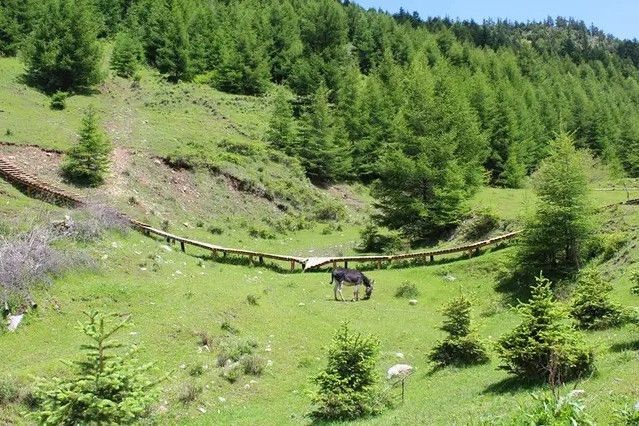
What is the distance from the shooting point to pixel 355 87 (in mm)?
70625

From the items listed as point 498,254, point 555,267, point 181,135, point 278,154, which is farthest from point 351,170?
point 555,267

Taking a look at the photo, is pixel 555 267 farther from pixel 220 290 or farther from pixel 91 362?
pixel 91 362

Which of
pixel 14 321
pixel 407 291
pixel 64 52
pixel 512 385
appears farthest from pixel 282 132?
pixel 512 385

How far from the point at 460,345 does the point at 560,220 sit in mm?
11023

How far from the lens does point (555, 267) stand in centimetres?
2769

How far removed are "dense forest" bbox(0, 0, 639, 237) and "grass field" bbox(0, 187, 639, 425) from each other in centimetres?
1180

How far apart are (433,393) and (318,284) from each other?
1576 centimetres

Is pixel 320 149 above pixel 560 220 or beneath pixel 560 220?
above

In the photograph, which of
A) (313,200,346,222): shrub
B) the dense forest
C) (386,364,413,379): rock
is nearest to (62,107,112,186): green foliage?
(313,200,346,222): shrub

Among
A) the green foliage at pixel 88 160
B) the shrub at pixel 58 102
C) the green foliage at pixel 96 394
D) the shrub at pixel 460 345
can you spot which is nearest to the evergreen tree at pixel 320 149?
the green foliage at pixel 88 160

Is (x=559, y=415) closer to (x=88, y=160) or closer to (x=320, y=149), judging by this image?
(x=88, y=160)

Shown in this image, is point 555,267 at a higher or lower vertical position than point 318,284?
higher

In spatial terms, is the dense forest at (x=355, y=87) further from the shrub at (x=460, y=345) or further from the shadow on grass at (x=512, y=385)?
the shadow on grass at (x=512, y=385)

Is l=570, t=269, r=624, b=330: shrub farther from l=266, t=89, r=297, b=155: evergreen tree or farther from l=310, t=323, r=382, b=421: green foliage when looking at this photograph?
l=266, t=89, r=297, b=155: evergreen tree
